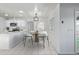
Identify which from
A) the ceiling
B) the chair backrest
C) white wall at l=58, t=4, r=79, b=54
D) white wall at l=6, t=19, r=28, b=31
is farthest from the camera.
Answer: white wall at l=6, t=19, r=28, b=31

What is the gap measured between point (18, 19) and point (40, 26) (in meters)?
2.13

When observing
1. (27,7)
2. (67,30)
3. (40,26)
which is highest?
(27,7)

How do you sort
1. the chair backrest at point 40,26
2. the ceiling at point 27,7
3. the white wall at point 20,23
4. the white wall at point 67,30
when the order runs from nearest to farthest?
1. the white wall at point 67,30
2. the ceiling at point 27,7
3. the chair backrest at point 40,26
4. the white wall at point 20,23

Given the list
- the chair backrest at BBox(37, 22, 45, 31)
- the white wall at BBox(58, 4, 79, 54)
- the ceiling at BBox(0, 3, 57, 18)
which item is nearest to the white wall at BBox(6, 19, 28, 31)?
the ceiling at BBox(0, 3, 57, 18)

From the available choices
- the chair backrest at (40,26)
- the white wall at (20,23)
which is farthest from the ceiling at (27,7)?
the chair backrest at (40,26)

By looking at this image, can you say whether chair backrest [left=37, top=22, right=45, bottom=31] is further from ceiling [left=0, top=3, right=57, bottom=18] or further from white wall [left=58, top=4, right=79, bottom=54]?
white wall [left=58, top=4, right=79, bottom=54]

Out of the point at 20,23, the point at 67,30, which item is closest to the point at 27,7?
the point at 67,30

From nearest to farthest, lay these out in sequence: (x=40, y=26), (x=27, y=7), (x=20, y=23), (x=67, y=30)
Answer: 1. (x=67, y=30)
2. (x=27, y=7)
3. (x=40, y=26)
4. (x=20, y=23)

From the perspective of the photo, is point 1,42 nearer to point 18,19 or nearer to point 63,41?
point 63,41

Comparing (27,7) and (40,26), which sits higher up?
(27,7)

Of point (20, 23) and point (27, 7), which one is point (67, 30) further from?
point (20, 23)

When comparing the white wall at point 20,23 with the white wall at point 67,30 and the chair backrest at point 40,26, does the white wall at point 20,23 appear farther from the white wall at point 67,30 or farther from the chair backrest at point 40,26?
the white wall at point 67,30

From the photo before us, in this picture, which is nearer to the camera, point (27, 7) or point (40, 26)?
point (27, 7)

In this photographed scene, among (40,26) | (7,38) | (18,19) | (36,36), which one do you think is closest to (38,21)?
(40,26)
